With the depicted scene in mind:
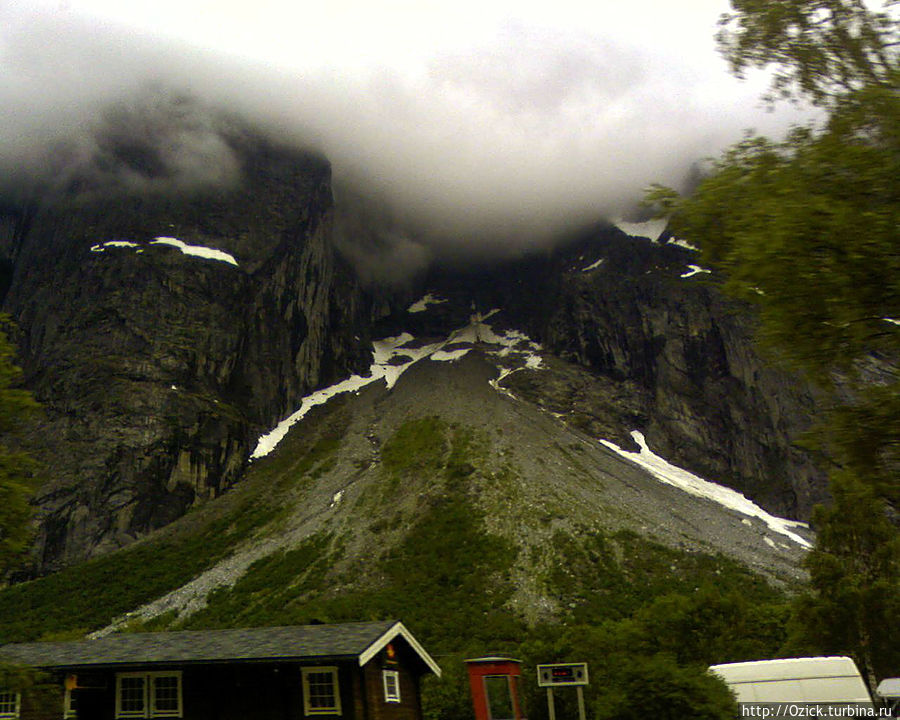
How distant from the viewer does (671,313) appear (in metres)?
168

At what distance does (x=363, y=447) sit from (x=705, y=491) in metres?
58.7

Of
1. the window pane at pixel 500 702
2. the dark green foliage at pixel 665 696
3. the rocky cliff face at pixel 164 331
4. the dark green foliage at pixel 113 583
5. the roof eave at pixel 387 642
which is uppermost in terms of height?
the rocky cliff face at pixel 164 331

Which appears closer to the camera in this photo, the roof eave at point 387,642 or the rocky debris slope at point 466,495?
the roof eave at point 387,642

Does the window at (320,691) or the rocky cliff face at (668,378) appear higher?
the rocky cliff face at (668,378)

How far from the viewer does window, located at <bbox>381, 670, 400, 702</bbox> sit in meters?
26.5

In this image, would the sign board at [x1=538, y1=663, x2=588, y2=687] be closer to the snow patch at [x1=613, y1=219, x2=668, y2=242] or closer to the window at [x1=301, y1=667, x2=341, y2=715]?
the window at [x1=301, y1=667, x2=341, y2=715]

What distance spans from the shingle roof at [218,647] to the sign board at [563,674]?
14.3ft

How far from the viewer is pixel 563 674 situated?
1174 inches

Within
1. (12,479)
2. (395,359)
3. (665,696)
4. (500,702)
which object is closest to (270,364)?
A: (395,359)

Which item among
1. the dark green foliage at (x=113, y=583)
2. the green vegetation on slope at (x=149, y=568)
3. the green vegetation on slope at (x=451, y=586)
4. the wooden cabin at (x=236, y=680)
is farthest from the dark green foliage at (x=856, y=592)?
the dark green foliage at (x=113, y=583)

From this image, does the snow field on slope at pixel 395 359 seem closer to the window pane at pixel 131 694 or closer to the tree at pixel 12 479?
the window pane at pixel 131 694

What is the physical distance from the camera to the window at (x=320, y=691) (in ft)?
82.1

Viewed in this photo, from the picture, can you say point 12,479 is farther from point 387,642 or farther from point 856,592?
point 856,592

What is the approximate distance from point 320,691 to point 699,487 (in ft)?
385
